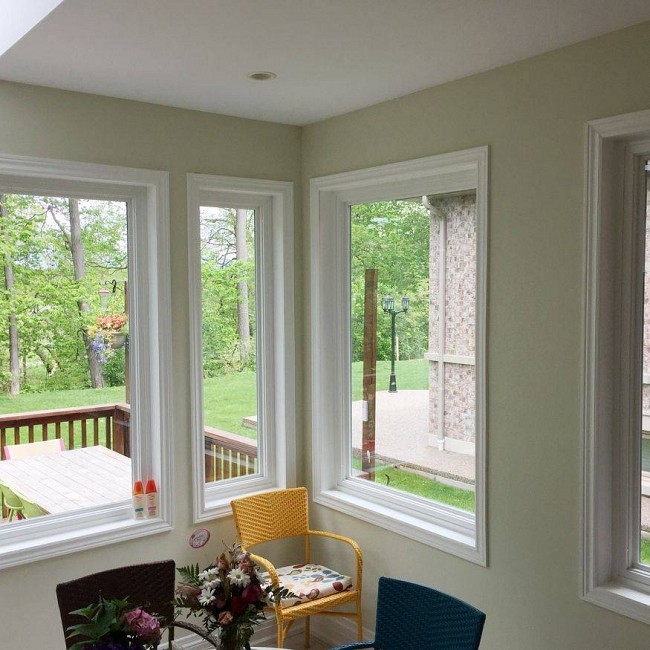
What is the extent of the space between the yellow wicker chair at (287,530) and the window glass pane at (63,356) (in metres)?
0.59

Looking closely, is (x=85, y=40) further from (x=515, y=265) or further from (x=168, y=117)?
(x=515, y=265)

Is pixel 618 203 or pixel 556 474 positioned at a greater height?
pixel 618 203

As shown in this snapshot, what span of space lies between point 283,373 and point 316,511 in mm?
746

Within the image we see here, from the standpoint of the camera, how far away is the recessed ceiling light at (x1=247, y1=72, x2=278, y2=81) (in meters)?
2.84

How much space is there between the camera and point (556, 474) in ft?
8.91

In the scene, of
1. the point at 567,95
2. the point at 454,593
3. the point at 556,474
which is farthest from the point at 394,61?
the point at 454,593

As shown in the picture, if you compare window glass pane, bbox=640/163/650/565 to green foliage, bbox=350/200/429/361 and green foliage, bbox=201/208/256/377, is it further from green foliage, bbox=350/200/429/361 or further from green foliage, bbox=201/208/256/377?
green foliage, bbox=201/208/256/377

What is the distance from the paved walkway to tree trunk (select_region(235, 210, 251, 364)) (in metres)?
0.66

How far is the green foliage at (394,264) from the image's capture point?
3.46 m

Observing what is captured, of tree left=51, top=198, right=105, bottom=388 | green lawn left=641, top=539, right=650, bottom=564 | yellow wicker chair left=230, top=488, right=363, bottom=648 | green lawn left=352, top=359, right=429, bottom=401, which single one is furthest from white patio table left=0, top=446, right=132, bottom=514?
green lawn left=641, top=539, right=650, bottom=564

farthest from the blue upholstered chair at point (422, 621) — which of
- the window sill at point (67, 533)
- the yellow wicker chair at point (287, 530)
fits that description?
the window sill at point (67, 533)

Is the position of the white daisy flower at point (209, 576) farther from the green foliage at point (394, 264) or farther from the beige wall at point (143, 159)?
the green foliage at point (394, 264)

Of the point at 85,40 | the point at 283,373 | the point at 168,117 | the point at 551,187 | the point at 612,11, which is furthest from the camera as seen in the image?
the point at 283,373

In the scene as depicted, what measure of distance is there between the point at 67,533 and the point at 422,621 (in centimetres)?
167
